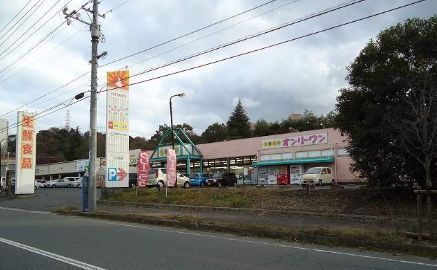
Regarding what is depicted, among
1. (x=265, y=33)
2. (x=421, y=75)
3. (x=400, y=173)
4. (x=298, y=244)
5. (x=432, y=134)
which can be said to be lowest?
(x=298, y=244)

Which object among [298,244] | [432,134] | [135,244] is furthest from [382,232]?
[135,244]

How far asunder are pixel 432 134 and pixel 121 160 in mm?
20755

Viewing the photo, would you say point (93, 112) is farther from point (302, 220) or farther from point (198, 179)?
point (198, 179)

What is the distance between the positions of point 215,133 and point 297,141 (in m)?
59.2

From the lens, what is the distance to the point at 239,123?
370ft

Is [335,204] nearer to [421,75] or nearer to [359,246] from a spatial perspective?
[421,75]

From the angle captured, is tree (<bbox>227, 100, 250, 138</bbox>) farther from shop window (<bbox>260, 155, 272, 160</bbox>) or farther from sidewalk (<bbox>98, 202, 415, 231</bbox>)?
sidewalk (<bbox>98, 202, 415, 231</bbox>)

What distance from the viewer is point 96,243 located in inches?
476

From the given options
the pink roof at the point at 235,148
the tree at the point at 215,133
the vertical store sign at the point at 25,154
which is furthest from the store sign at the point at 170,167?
the tree at the point at 215,133

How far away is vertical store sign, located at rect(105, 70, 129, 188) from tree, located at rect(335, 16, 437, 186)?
52.6ft

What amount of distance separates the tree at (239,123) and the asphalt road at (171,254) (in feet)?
306

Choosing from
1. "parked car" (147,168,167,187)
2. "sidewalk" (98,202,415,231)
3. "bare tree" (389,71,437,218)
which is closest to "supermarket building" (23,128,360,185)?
"parked car" (147,168,167,187)

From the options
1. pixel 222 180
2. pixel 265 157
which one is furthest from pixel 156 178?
pixel 265 157

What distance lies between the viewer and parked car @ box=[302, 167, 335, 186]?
38406 mm
